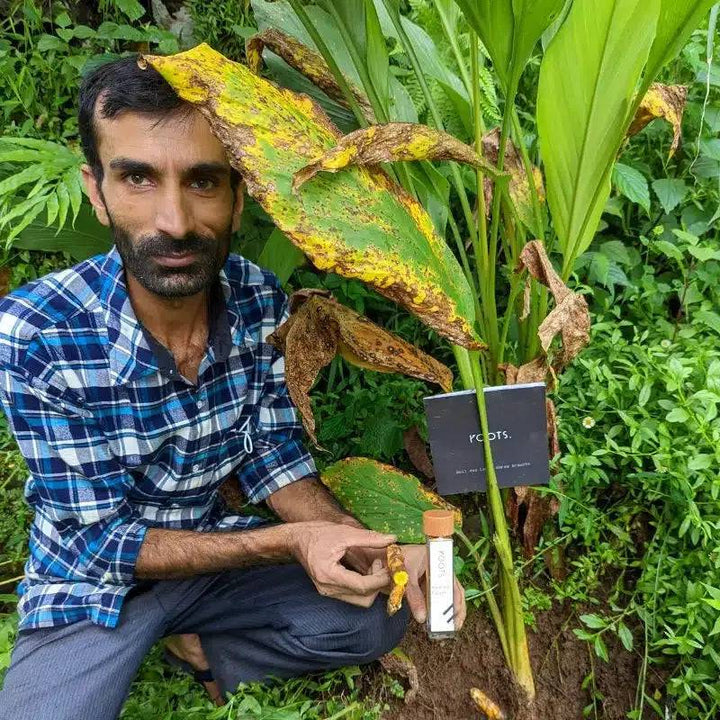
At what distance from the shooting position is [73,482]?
1229 millimetres

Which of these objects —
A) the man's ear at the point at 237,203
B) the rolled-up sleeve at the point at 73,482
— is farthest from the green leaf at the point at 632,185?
the rolled-up sleeve at the point at 73,482

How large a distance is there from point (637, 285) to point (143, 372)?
1173mm

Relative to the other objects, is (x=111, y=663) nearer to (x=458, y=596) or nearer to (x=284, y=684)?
(x=284, y=684)

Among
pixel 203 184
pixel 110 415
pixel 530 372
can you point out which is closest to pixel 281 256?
pixel 203 184

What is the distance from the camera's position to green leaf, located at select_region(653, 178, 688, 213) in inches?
64.8

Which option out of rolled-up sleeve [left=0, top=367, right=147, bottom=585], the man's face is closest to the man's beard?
the man's face

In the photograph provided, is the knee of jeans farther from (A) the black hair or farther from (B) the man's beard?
(A) the black hair

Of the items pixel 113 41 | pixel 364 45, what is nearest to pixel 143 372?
pixel 364 45

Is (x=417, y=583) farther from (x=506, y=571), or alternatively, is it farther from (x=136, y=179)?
(x=136, y=179)

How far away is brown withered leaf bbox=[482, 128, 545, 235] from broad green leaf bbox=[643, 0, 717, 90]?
34 centimetres

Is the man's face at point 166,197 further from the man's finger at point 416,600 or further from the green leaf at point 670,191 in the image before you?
the green leaf at point 670,191

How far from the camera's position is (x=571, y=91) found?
3.48 ft

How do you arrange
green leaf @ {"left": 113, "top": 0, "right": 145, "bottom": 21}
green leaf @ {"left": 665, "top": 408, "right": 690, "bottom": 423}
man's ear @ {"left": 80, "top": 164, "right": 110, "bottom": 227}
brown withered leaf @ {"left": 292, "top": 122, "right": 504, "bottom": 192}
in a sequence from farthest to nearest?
green leaf @ {"left": 113, "top": 0, "right": 145, "bottom": 21}, green leaf @ {"left": 665, "top": 408, "right": 690, "bottom": 423}, man's ear @ {"left": 80, "top": 164, "right": 110, "bottom": 227}, brown withered leaf @ {"left": 292, "top": 122, "right": 504, "bottom": 192}

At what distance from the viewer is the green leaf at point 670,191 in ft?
5.40
